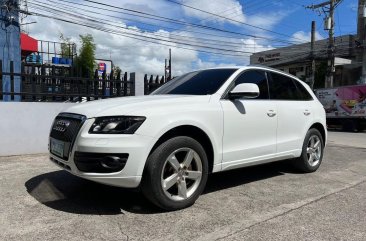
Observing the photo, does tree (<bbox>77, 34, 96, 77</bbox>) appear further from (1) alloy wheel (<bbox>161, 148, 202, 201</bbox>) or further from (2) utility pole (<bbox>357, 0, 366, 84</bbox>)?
(1) alloy wheel (<bbox>161, 148, 202, 201</bbox>)

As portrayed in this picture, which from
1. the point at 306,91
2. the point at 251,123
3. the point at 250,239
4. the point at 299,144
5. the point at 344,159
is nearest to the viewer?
the point at 250,239

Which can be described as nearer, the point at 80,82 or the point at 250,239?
the point at 250,239

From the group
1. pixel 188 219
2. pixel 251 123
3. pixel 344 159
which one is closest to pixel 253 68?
pixel 251 123

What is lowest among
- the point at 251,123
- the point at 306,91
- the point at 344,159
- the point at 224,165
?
the point at 344,159

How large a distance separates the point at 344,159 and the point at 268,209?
15.0ft

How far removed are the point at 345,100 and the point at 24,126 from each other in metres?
18.3

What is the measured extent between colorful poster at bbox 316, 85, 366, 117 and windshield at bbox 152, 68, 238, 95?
56.9 feet

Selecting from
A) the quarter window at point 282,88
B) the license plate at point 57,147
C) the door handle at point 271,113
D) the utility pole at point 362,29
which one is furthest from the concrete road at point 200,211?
the utility pole at point 362,29

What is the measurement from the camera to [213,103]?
4410 millimetres

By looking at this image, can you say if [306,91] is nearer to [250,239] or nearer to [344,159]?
[344,159]

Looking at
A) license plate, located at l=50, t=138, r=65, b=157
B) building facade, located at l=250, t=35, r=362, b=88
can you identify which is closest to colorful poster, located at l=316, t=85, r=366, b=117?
building facade, located at l=250, t=35, r=362, b=88

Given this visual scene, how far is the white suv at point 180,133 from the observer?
3.66 m

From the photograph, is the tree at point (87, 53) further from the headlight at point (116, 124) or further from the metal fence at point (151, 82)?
the headlight at point (116, 124)

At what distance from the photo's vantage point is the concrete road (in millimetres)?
3436
